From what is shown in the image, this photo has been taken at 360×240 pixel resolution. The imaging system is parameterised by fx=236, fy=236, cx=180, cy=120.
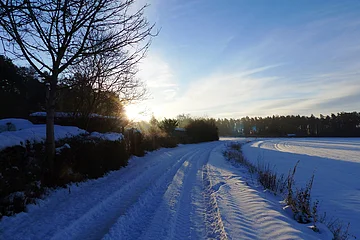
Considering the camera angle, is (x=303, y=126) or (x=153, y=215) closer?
(x=153, y=215)

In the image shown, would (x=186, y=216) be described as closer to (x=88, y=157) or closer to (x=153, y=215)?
(x=153, y=215)

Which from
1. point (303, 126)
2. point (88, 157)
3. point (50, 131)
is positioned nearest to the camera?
point (50, 131)

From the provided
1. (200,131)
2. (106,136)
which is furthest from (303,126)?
(106,136)

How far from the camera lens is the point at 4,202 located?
482 cm

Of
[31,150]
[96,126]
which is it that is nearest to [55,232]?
[31,150]

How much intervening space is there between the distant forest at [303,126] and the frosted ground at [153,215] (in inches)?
3832

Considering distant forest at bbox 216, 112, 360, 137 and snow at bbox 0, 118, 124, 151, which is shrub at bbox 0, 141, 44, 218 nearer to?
snow at bbox 0, 118, 124, 151

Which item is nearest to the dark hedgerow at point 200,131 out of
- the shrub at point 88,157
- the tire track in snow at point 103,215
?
the shrub at point 88,157

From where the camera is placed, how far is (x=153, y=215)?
4945 mm

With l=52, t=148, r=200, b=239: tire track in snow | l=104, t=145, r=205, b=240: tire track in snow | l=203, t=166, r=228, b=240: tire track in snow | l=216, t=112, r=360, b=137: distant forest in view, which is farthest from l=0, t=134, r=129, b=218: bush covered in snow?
l=216, t=112, r=360, b=137: distant forest

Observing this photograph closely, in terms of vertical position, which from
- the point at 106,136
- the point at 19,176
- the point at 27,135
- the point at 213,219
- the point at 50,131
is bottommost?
the point at 213,219

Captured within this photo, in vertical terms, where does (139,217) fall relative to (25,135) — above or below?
below

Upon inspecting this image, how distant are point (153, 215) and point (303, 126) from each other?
379 feet

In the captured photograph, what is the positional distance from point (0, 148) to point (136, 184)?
3.92m
